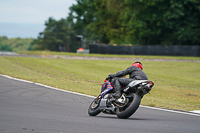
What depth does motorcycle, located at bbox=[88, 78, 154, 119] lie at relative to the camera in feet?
25.7

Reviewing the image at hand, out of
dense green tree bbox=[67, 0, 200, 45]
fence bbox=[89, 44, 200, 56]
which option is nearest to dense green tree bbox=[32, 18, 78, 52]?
dense green tree bbox=[67, 0, 200, 45]

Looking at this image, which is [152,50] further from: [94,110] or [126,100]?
[126,100]

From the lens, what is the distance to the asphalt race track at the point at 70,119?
6676mm

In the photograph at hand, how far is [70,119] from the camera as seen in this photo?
25.4 ft

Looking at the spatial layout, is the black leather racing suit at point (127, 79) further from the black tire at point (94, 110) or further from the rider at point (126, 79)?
the black tire at point (94, 110)

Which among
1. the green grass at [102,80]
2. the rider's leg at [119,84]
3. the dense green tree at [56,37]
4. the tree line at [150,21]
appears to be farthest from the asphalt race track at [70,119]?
the dense green tree at [56,37]

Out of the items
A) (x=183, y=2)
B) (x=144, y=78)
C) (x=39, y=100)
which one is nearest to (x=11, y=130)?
(x=144, y=78)

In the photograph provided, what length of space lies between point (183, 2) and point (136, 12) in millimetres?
8709

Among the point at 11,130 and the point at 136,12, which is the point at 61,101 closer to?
the point at 11,130

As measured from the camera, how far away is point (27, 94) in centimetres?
1208

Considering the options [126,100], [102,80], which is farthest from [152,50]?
[126,100]

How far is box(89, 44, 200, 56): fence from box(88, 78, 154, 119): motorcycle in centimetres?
3778

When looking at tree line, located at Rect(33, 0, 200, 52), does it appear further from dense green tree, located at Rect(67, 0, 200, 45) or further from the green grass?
the green grass

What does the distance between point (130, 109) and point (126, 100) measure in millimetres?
363
